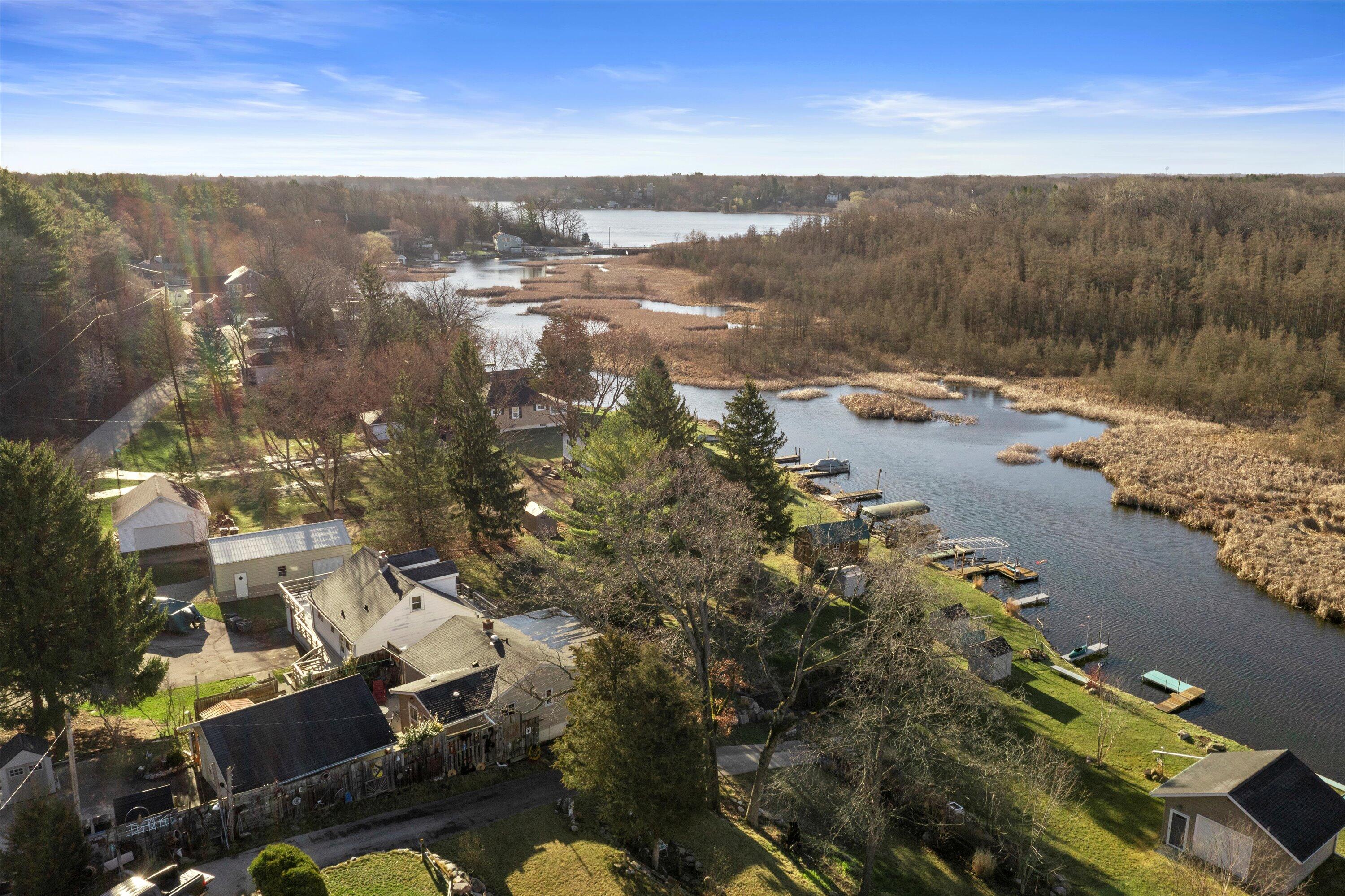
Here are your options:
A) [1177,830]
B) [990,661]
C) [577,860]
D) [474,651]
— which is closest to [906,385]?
[990,661]

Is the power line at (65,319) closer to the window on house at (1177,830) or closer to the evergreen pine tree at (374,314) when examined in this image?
the evergreen pine tree at (374,314)

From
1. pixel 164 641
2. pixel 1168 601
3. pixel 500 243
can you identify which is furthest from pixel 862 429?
pixel 500 243

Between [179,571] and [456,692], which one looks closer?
[456,692]

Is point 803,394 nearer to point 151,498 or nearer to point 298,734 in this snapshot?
point 151,498

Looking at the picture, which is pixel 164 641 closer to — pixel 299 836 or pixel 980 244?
pixel 299 836

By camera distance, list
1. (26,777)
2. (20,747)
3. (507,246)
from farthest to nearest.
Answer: (507,246) < (20,747) < (26,777)

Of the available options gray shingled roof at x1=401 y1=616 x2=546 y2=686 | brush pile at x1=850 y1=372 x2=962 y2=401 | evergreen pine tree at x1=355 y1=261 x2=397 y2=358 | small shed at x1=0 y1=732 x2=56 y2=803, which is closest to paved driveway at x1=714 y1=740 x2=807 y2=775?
gray shingled roof at x1=401 y1=616 x2=546 y2=686
